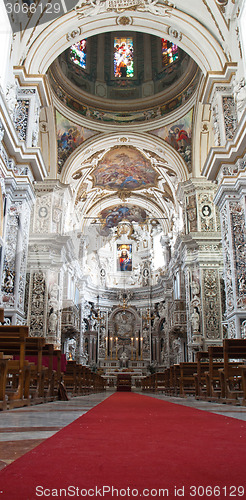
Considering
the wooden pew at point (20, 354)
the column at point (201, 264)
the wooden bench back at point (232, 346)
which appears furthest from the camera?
the column at point (201, 264)

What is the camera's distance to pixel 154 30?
41.7ft

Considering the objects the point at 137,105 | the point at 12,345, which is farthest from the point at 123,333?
the point at 12,345

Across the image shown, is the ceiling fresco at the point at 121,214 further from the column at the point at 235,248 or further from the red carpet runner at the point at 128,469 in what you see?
the red carpet runner at the point at 128,469

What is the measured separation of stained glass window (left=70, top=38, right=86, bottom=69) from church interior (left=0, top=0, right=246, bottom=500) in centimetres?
7

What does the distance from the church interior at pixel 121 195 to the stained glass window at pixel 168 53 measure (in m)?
0.09

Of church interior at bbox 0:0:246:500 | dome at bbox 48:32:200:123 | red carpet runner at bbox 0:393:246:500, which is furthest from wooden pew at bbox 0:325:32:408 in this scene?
dome at bbox 48:32:200:123

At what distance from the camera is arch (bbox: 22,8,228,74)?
1136 cm

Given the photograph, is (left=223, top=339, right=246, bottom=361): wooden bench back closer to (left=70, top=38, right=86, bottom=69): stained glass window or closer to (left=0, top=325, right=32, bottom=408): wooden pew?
(left=0, top=325, right=32, bottom=408): wooden pew

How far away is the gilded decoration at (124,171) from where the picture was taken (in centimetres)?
1998

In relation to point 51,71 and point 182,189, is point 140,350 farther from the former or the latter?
point 51,71

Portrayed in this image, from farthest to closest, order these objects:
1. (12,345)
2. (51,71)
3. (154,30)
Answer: (51,71) → (154,30) → (12,345)

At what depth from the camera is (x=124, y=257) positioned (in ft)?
91.8

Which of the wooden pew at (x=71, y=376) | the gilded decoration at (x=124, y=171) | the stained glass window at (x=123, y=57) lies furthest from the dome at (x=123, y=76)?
the wooden pew at (x=71, y=376)

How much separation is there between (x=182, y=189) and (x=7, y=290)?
9900mm
